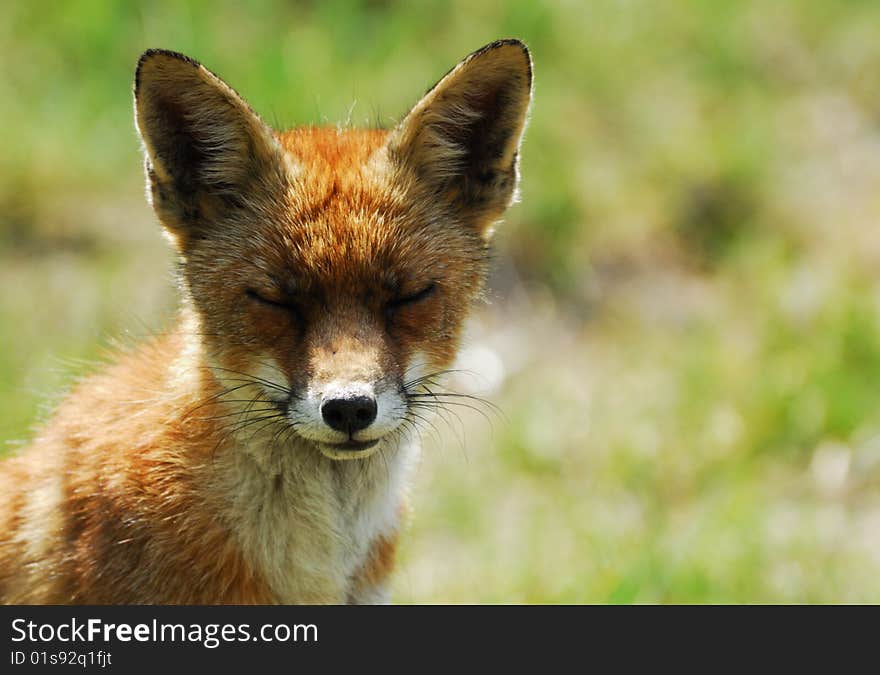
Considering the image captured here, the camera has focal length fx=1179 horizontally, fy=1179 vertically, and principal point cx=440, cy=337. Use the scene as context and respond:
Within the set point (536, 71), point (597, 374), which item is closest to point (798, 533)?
point (597, 374)

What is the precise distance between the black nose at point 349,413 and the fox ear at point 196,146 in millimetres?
978

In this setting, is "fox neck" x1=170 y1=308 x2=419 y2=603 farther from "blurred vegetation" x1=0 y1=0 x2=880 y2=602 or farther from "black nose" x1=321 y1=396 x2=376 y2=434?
"blurred vegetation" x1=0 y1=0 x2=880 y2=602

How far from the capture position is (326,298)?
3967mm

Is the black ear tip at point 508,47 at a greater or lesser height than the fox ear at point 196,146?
greater

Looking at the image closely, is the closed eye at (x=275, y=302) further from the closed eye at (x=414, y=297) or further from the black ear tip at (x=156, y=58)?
the black ear tip at (x=156, y=58)

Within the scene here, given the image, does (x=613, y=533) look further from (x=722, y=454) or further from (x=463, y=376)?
(x=463, y=376)

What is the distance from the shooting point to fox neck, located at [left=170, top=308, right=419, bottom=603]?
4.24 metres

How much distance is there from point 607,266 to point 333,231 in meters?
4.69

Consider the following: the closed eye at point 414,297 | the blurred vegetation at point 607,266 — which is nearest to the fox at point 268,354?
the closed eye at point 414,297

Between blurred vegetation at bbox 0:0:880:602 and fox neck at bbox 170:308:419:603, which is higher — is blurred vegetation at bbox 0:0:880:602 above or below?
above

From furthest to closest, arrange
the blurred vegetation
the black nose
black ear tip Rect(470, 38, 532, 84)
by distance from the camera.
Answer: the blurred vegetation < black ear tip Rect(470, 38, 532, 84) < the black nose

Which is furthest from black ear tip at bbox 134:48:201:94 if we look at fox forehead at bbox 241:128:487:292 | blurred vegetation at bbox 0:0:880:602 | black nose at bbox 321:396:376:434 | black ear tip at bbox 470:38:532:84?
blurred vegetation at bbox 0:0:880:602

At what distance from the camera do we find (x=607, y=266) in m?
8.48

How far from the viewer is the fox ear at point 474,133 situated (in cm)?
430
